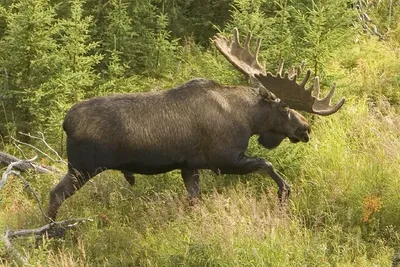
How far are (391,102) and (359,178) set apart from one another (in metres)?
3.34

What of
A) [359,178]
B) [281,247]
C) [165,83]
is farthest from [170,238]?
[165,83]

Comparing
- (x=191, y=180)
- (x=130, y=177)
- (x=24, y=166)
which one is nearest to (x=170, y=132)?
(x=191, y=180)

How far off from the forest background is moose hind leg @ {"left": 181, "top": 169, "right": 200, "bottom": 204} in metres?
0.22

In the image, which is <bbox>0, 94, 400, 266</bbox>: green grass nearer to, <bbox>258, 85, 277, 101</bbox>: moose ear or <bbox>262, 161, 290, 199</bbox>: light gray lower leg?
<bbox>262, 161, 290, 199</bbox>: light gray lower leg

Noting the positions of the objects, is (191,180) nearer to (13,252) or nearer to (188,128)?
(188,128)

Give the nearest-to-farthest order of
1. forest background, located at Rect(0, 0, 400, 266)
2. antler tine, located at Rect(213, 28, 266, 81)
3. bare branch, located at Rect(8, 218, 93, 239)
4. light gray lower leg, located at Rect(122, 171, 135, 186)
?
forest background, located at Rect(0, 0, 400, 266) → bare branch, located at Rect(8, 218, 93, 239) → light gray lower leg, located at Rect(122, 171, 135, 186) → antler tine, located at Rect(213, 28, 266, 81)

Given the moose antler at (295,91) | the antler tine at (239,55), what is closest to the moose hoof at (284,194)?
the moose antler at (295,91)

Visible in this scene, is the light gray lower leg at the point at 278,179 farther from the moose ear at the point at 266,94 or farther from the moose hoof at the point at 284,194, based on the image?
the moose ear at the point at 266,94

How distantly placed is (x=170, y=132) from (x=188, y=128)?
0.22 metres

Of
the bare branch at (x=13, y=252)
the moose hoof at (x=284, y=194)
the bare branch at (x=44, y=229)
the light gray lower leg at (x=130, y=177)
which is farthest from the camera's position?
the light gray lower leg at (x=130, y=177)

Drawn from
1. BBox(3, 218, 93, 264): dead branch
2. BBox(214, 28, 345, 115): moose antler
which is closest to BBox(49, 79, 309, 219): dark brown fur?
BBox(214, 28, 345, 115): moose antler

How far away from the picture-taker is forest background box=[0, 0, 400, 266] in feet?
22.5

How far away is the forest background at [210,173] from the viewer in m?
6.86

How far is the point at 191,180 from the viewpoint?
8.30 m
